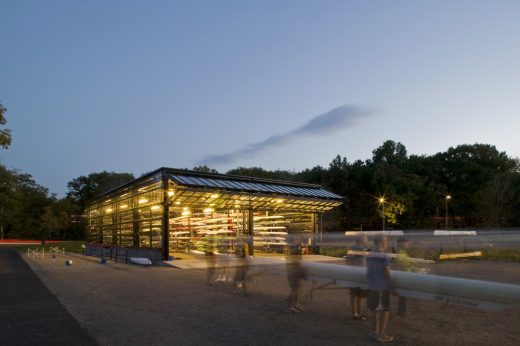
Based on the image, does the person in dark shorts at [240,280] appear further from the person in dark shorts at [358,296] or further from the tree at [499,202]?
the tree at [499,202]

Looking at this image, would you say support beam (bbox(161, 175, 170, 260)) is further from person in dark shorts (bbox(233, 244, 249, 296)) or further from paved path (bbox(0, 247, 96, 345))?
person in dark shorts (bbox(233, 244, 249, 296))

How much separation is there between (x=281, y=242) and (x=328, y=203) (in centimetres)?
435

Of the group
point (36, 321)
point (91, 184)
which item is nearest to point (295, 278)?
point (36, 321)

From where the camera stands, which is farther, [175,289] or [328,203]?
[328,203]

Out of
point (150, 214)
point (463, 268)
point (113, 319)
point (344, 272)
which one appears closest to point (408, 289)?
point (344, 272)

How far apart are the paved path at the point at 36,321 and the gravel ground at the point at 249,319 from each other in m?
0.29

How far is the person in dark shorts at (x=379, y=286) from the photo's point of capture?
676 centimetres

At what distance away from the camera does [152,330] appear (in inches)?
308

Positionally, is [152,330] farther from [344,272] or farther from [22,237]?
[22,237]

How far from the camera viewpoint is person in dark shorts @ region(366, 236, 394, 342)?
22.2 ft

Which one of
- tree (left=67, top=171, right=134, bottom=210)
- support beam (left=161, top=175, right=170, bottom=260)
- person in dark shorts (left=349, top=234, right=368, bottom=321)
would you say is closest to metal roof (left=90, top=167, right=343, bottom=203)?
support beam (left=161, top=175, right=170, bottom=260)

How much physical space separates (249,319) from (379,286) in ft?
9.50

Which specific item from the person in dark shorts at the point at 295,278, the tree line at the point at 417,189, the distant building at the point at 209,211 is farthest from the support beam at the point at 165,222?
the tree line at the point at 417,189

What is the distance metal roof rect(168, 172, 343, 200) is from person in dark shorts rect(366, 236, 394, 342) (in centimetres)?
1744
